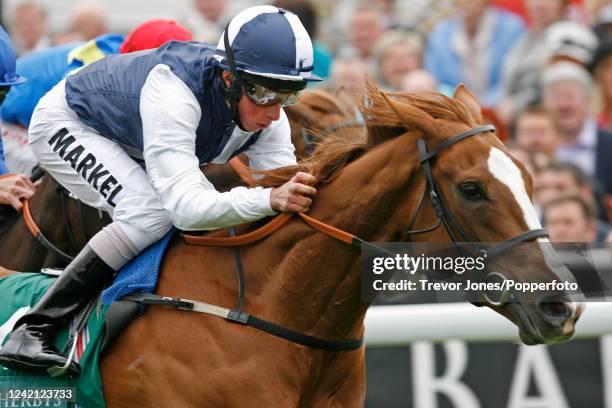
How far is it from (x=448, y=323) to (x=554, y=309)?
2223mm

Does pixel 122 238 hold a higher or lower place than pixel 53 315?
higher

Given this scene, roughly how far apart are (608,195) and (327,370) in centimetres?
424

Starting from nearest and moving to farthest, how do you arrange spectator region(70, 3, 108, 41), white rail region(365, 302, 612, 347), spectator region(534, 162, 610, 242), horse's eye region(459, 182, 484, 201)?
horse's eye region(459, 182, 484, 201)
white rail region(365, 302, 612, 347)
spectator region(534, 162, 610, 242)
spectator region(70, 3, 108, 41)

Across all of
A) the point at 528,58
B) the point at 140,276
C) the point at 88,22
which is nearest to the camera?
the point at 140,276

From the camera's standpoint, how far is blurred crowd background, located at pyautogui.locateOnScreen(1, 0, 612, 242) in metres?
7.32

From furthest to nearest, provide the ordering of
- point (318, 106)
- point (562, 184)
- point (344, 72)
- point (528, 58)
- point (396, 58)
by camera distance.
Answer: point (344, 72), point (396, 58), point (528, 58), point (562, 184), point (318, 106)

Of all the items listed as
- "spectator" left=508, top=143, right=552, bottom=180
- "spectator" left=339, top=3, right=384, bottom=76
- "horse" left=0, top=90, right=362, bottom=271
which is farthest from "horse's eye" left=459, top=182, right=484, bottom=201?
"spectator" left=339, top=3, right=384, bottom=76

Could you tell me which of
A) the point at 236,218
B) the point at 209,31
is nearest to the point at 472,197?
the point at 236,218

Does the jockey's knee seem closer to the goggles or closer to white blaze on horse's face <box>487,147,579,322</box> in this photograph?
the goggles

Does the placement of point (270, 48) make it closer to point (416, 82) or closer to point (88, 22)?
point (416, 82)

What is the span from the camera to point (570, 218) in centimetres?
680

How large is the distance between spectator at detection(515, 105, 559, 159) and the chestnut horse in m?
3.63

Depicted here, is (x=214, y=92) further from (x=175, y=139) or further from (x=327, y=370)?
(x=327, y=370)

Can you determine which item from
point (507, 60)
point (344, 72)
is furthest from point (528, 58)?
point (344, 72)
